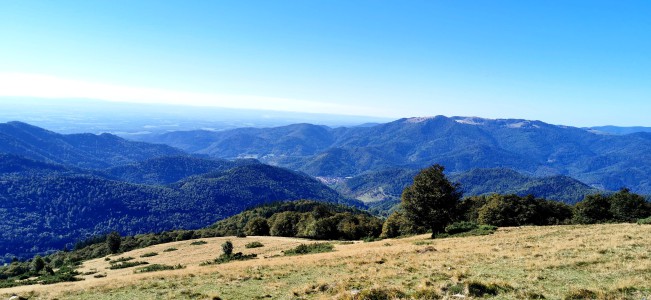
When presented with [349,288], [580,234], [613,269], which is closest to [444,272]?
[349,288]

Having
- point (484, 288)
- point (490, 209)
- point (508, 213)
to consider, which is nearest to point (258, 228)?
point (490, 209)

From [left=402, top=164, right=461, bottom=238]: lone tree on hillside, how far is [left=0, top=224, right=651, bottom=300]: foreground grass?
42.0ft

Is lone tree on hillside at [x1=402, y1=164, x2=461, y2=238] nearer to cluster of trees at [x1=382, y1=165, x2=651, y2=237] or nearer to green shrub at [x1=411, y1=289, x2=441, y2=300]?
cluster of trees at [x1=382, y1=165, x2=651, y2=237]

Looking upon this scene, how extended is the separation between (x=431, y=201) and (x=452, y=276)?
91.8 ft

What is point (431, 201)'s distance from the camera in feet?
149

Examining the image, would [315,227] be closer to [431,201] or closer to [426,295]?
[431,201]

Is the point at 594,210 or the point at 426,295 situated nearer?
the point at 426,295

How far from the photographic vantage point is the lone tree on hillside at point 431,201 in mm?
45312

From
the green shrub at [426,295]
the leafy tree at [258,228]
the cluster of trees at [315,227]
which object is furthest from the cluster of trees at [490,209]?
the leafy tree at [258,228]

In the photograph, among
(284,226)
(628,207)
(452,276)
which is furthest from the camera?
(284,226)

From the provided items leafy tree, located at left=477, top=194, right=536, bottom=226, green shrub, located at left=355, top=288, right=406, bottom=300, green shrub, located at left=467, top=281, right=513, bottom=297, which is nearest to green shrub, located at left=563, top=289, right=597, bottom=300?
green shrub, located at left=467, top=281, right=513, bottom=297

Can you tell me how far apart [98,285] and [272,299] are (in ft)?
57.7

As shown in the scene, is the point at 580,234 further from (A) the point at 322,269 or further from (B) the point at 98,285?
(B) the point at 98,285

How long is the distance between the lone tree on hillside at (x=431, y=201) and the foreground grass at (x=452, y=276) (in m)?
12.8
